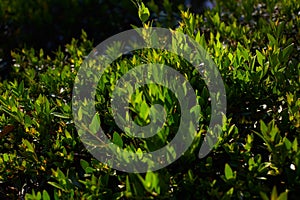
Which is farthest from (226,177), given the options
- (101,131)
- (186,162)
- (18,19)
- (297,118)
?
(18,19)

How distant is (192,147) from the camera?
6.89ft

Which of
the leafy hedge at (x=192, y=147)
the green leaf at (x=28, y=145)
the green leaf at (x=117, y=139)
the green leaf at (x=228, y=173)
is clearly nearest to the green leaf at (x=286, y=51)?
the leafy hedge at (x=192, y=147)

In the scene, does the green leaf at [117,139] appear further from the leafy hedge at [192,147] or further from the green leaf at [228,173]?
the green leaf at [228,173]

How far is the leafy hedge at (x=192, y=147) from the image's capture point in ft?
6.79

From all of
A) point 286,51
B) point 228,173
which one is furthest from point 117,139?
point 286,51

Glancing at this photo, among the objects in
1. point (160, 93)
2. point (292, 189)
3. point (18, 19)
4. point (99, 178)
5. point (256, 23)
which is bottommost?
point (292, 189)

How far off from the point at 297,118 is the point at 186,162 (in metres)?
0.63

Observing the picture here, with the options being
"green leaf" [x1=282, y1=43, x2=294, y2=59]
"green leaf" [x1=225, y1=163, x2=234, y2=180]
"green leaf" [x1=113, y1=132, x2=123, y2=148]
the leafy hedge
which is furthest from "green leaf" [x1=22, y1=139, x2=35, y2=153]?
"green leaf" [x1=282, y1=43, x2=294, y2=59]

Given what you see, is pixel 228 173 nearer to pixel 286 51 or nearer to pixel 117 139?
pixel 117 139

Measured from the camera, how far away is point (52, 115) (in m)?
2.68

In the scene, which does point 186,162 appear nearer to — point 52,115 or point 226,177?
point 226,177

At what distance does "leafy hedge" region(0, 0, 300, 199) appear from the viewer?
2.07 meters

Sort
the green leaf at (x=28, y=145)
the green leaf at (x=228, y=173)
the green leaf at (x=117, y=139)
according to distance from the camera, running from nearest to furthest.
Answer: the green leaf at (x=228, y=173), the green leaf at (x=117, y=139), the green leaf at (x=28, y=145)

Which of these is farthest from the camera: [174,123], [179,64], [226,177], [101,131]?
[179,64]
